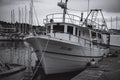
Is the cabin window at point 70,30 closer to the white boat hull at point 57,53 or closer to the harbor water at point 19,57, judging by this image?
the white boat hull at point 57,53

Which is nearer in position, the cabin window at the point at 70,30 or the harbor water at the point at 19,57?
the cabin window at the point at 70,30

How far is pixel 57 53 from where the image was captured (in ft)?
46.7

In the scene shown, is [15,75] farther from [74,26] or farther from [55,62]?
[74,26]

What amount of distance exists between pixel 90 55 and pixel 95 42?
1.91 meters

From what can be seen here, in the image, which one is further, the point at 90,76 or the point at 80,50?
the point at 80,50

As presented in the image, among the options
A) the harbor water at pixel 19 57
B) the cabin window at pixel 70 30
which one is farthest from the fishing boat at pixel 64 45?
the harbor water at pixel 19 57

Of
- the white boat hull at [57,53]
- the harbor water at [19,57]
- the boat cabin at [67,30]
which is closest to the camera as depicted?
the white boat hull at [57,53]

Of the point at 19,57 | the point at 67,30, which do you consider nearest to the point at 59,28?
the point at 67,30

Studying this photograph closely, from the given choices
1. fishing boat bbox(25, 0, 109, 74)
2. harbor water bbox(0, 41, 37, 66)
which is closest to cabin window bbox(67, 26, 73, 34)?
fishing boat bbox(25, 0, 109, 74)

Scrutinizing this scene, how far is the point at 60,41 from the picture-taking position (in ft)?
45.1

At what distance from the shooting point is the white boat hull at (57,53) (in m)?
13.8

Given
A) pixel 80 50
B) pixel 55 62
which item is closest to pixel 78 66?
pixel 80 50

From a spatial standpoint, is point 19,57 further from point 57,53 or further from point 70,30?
point 57,53

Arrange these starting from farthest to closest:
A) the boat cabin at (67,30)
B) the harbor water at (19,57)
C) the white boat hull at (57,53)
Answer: the harbor water at (19,57) < the boat cabin at (67,30) < the white boat hull at (57,53)
